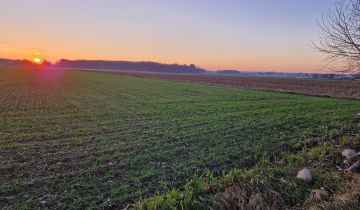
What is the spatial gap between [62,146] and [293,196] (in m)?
7.71

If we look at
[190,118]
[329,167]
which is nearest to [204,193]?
[329,167]

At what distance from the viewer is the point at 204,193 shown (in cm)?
598

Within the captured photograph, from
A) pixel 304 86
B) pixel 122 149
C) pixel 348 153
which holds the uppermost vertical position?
pixel 348 153

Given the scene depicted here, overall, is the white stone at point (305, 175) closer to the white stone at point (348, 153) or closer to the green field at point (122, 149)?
the green field at point (122, 149)

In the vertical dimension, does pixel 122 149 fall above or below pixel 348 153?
below

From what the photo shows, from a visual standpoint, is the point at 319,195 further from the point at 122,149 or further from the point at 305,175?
the point at 122,149

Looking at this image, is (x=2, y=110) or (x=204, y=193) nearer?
(x=204, y=193)

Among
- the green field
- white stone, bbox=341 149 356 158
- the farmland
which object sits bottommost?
the farmland

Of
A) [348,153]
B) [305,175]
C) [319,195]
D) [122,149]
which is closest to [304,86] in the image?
[348,153]

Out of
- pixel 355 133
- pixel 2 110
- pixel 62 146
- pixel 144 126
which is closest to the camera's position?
pixel 62 146

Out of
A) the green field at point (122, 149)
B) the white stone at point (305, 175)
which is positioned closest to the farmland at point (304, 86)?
the green field at point (122, 149)

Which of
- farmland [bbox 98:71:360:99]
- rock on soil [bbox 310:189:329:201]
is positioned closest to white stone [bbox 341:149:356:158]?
rock on soil [bbox 310:189:329:201]

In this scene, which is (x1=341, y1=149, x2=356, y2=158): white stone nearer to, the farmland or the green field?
the green field

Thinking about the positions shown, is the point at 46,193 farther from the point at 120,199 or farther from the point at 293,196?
the point at 293,196
